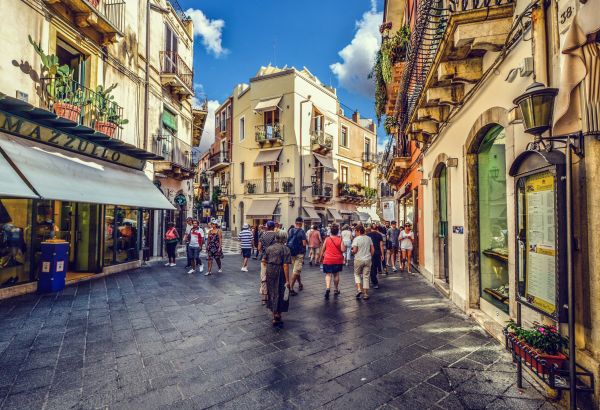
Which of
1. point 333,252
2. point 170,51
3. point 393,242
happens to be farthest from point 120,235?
point 393,242

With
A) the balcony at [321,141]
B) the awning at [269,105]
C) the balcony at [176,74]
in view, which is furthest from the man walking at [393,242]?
the awning at [269,105]

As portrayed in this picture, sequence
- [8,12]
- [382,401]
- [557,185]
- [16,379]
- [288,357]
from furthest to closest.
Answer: [8,12] → [288,357] → [16,379] → [382,401] → [557,185]

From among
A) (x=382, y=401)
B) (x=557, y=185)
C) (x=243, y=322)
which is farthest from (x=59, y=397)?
(x=557, y=185)

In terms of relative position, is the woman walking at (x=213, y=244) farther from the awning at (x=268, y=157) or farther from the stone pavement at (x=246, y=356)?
the awning at (x=268, y=157)

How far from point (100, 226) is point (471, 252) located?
10075mm

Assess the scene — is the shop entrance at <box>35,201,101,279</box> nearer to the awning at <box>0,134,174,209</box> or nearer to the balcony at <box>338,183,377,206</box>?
the awning at <box>0,134,174,209</box>

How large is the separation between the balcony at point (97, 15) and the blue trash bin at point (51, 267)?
19.2 ft

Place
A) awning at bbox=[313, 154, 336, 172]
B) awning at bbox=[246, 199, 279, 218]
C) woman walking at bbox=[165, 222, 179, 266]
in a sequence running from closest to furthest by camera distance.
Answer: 1. woman walking at bbox=[165, 222, 179, 266]
2. awning at bbox=[246, 199, 279, 218]
3. awning at bbox=[313, 154, 336, 172]

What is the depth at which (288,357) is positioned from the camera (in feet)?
13.0

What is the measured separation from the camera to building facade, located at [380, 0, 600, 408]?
270cm

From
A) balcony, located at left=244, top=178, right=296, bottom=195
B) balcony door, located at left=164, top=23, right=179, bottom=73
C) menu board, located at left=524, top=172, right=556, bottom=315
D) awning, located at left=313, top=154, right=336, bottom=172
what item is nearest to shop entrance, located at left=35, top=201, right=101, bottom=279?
balcony door, located at left=164, top=23, right=179, bottom=73

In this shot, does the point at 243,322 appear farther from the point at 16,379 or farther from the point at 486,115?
the point at 486,115

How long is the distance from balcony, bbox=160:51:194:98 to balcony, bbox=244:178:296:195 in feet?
35.5

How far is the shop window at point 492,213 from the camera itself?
5430 mm
